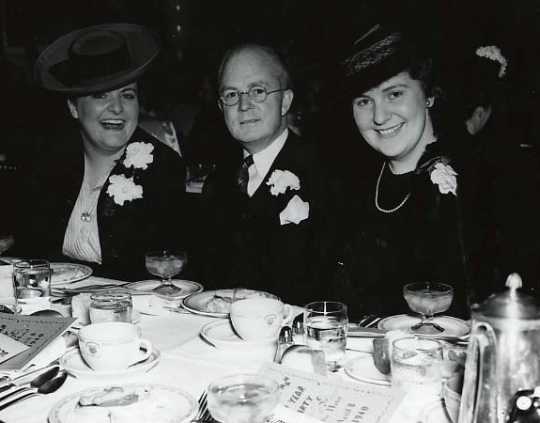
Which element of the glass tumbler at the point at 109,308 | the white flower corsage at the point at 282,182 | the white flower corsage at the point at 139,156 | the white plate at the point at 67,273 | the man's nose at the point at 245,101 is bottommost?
the white plate at the point at 67,273

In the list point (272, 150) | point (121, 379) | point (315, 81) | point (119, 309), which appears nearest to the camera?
point (121, 379)

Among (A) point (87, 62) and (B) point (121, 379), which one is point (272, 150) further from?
(B) point (121, 379)

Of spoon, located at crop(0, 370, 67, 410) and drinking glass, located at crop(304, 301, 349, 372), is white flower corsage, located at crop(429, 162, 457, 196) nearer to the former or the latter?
drinking glass, located at crop(304, 301, 349, 372)

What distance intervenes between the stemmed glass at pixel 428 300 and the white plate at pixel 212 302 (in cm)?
37

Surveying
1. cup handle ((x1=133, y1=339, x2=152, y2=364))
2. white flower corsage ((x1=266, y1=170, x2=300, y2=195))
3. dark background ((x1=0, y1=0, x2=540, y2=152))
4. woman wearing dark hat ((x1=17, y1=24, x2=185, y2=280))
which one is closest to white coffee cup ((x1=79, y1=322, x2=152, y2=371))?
cup handle ((x1=133, y1=339, x2=152, y2=364))

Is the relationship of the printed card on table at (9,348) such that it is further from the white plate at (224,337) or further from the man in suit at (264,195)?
the man in suit at (264,195)

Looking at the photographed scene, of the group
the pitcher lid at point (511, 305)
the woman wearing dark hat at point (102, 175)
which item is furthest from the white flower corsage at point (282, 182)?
the pitcher lid at point (511, 305)

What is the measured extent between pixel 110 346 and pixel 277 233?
1.85 metres

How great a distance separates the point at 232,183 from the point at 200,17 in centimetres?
160

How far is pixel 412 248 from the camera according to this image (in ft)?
7.92

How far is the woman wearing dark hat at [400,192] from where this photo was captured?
7.88 ft

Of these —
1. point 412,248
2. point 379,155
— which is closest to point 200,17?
point 379,155

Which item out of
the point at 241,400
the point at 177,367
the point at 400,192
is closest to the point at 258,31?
the point at 400,192

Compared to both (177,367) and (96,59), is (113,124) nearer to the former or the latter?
(96,59)
